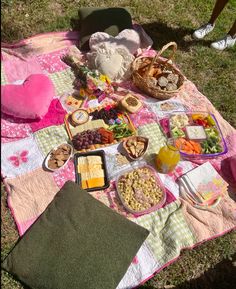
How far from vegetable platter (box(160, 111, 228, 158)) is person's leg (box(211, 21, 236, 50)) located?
1.48m

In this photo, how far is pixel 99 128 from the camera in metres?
3.27

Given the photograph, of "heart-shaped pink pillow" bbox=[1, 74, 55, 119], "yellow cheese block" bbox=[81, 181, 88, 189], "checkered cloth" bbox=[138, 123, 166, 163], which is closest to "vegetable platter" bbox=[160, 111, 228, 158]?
"checkered cloth" bbox=[138, 123, 166, 163]

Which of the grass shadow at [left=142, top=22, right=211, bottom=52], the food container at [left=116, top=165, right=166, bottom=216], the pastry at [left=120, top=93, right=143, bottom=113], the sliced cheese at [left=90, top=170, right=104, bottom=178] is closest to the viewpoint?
the food container at [left=116, top=165, right=166, bottom=216]

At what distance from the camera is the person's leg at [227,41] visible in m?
4.62

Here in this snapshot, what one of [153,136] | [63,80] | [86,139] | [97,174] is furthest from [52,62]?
[97,174]

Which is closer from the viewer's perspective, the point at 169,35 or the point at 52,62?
the point at 52,62

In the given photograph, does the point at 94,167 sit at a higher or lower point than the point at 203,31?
lower

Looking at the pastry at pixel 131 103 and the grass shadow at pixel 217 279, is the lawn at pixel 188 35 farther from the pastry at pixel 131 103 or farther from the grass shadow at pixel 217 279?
the pastry at pixel 131 103

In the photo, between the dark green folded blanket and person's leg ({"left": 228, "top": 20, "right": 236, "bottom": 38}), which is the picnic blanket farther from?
person's leg ({"left": 228, "top": 20, "right": 236, "bottom": 38})

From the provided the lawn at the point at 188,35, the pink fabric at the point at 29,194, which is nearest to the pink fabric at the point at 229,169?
the lawn at the point at 188,35

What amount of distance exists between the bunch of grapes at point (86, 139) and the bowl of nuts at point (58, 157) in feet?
0.26

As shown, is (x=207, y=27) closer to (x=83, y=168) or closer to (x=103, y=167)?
(x=103, y=167)

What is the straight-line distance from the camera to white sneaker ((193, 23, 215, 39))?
15.3 feet

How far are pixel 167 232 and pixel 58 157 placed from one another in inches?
46.3
